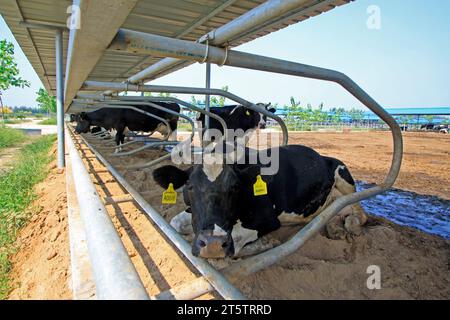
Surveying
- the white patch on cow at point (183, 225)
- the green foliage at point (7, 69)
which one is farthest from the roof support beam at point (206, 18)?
the green foliage at point (7, 69)

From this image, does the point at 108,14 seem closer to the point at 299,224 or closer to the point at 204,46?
the point at 204,46

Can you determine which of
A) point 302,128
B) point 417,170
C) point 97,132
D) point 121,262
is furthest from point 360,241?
point 302,128

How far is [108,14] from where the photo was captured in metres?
1.38

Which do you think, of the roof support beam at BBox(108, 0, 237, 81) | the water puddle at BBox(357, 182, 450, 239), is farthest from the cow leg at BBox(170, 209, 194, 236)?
the water puddle at BBox(357, 182, 450, 239)

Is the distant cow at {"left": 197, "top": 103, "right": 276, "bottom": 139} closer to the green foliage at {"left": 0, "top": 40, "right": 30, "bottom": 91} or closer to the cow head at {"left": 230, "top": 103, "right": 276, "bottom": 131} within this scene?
the cow head at {"left": 230, "top": 103, "right": 276, "bottom": 131}

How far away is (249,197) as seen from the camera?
284 centimetres

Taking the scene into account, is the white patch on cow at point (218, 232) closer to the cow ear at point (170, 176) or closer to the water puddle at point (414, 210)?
the cow ear at point (170, 176)

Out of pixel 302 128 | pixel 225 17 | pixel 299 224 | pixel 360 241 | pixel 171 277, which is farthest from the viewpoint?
pixel 302 128

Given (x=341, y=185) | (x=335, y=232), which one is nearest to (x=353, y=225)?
(x=335, y=232)

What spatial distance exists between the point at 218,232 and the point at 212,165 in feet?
2.11

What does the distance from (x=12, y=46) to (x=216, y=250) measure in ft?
71.1

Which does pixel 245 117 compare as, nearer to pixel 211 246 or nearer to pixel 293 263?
pixel 293 263

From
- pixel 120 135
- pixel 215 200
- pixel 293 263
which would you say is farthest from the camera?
pixel 120 135

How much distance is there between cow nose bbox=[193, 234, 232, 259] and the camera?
1.90 meters
